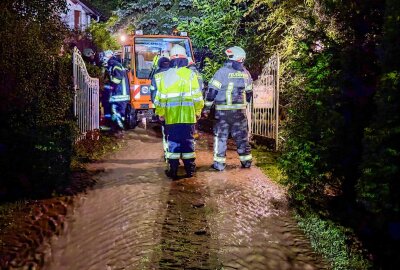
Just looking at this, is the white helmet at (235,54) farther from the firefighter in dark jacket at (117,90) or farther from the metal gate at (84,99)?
the firefighter in dark jacket at (117,90)

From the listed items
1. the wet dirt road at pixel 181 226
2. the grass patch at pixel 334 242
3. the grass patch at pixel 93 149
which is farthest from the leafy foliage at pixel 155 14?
the grass patch at pixel 334 242

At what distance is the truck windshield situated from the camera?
1304cm

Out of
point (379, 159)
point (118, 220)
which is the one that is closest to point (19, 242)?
point (118, 220)

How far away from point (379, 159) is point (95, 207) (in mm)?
3472

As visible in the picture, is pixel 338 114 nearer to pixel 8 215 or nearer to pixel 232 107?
pixel 232 107

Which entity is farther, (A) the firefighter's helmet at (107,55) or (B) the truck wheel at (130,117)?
(B) the truck wheel at (130,117)

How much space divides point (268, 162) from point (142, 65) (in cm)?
598

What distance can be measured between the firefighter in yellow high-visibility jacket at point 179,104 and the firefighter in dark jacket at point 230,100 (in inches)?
22.5

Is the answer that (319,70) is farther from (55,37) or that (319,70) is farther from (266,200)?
(55,37)

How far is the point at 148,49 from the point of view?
522 inches

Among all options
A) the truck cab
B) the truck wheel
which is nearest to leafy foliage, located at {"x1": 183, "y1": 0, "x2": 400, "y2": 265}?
the truck cab

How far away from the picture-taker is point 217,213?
546 centimetres

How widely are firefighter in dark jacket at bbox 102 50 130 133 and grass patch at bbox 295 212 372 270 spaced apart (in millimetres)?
7420

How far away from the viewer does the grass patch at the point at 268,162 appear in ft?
24.5
